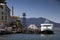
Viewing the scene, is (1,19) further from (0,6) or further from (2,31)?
(2,31)

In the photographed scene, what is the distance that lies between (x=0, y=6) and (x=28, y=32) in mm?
16455

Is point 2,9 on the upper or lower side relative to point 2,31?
upper

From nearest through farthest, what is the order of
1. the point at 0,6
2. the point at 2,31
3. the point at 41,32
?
the point at 2,31
the point at 41,32
the point at 0,6

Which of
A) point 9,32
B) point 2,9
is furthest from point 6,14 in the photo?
point 9,32

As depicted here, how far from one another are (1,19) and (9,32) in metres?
9.29

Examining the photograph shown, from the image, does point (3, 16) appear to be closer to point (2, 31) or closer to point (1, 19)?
point (1, 19)

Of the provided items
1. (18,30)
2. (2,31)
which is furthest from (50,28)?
(2,31)

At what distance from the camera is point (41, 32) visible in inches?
4171

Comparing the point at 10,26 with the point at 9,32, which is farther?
the point at 10,26

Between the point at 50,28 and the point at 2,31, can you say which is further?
the point at 50,28

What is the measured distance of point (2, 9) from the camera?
4409 inches

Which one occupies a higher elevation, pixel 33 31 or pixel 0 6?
pixel 0 6

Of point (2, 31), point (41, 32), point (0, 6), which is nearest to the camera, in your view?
point (2, 31)

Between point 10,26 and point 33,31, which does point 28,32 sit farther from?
point 10,26
